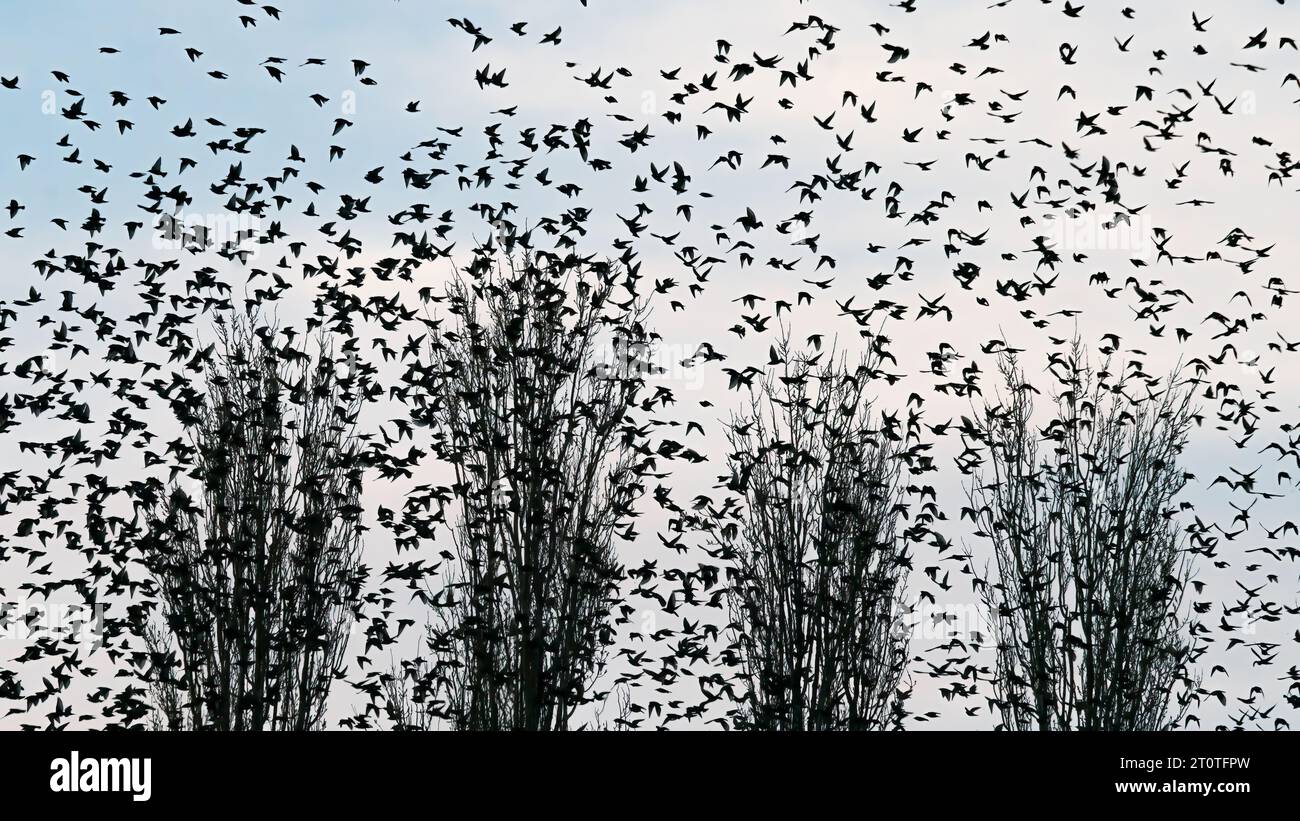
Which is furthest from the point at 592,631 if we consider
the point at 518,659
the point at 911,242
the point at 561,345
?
the point at 911,242

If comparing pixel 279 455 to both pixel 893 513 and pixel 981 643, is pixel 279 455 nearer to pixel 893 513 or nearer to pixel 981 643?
pixel 893 513

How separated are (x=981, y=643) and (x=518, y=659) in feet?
25.1

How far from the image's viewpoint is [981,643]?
84.5ft

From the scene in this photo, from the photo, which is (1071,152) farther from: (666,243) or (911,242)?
(666,243)
